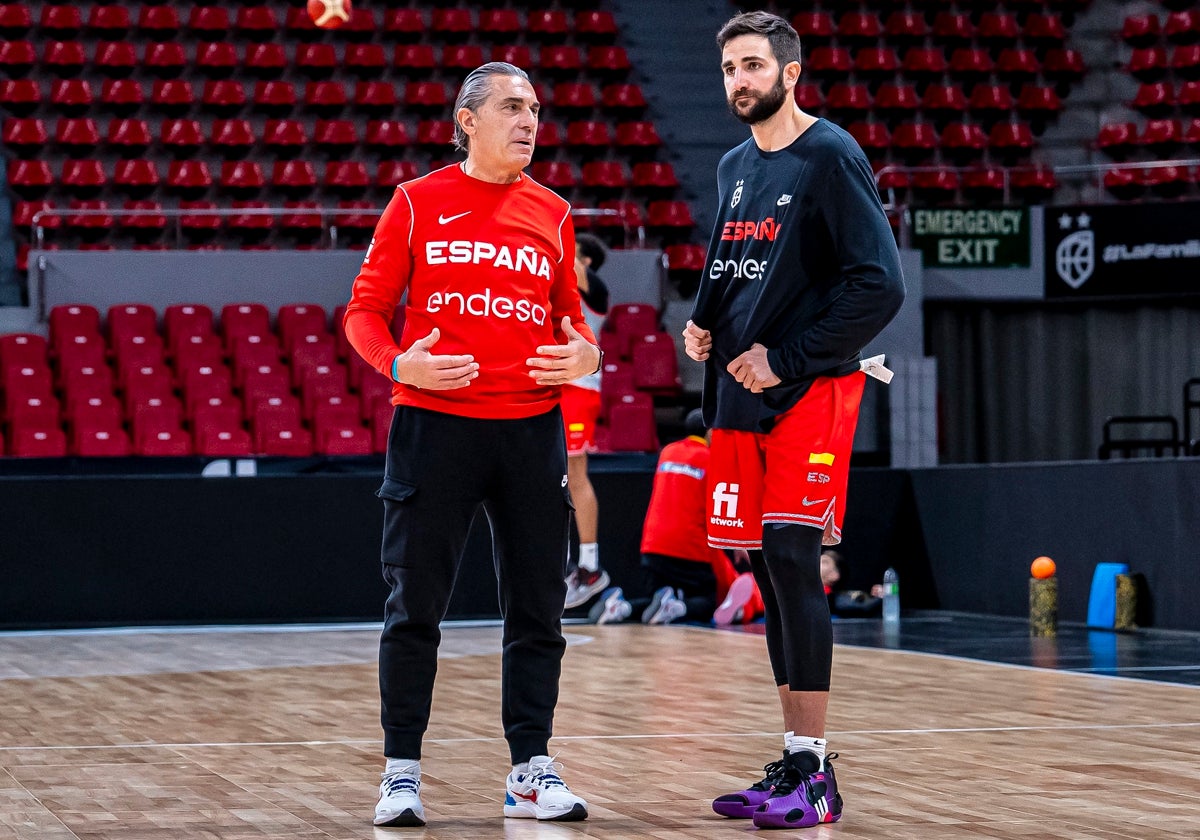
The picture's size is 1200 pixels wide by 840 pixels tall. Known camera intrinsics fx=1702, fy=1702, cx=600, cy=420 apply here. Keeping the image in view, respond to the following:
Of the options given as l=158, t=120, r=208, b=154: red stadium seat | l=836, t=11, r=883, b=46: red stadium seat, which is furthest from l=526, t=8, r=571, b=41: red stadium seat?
l=158, t=120, r=208, b=154: red stadium seat

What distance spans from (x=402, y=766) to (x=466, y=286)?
3.54ft

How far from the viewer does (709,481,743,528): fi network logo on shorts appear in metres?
4.02

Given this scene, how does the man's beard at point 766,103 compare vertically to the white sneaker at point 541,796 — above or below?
above

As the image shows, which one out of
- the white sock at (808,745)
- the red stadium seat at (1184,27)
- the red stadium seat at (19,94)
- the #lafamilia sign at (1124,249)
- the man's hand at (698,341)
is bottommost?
the white sock at (808,745)

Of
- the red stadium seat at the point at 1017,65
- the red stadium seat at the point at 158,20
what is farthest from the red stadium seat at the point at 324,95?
the red stadium seat at the point at 1017,65

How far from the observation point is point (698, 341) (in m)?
4.11

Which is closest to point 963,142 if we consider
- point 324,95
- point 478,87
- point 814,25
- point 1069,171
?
point 1069,171

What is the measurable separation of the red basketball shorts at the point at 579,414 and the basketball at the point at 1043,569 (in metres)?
2.51

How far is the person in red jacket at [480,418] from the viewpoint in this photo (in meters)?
3.82

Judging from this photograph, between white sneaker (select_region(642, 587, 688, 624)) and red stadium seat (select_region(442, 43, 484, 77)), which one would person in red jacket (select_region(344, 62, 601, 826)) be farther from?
red stadium seat (select_region(442, 43, 484, 77))

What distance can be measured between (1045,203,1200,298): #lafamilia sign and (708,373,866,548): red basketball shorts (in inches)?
482

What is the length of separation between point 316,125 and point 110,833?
14070 millimetres

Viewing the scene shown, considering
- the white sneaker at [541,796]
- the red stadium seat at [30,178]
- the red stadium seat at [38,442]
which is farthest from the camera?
the red stadium seat at [30,178]

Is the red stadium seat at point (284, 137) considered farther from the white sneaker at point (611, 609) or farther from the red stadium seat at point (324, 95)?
the white sneaker at point (611, 609)
